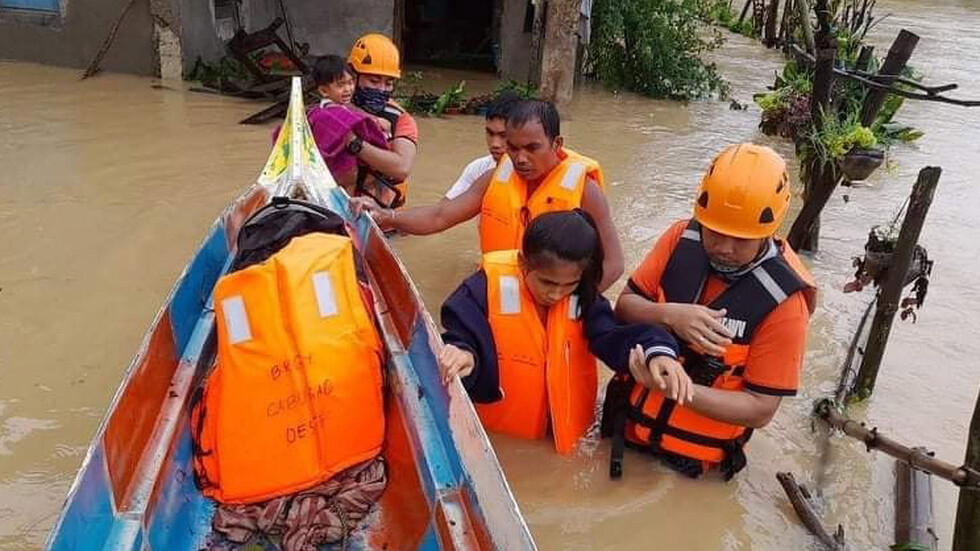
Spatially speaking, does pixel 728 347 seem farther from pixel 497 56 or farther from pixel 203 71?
pixel 497 56

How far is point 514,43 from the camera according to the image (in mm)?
10805

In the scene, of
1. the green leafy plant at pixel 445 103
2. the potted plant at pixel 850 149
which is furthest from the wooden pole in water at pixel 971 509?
the green leafy plant at pixel 445 103

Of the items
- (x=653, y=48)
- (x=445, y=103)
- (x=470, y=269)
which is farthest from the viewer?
(x=653, y=48)

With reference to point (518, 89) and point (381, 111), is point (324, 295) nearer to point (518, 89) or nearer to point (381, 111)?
point (381, 111)

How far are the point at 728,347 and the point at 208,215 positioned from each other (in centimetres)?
401

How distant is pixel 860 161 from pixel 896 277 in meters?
1.15

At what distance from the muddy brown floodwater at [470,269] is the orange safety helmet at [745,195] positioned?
3.29 ft

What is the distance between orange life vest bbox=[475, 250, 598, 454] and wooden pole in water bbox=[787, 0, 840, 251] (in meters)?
2.35

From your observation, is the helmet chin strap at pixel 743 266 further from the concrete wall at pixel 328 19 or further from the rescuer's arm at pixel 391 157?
the concrete wall at pixel 328 19

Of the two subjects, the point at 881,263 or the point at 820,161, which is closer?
the point at 881,263

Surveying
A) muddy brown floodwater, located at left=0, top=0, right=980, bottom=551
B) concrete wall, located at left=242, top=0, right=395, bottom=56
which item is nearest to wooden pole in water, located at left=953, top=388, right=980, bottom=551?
muddy brown floodwater, located at left=0, top=0, right=980, bottom=551

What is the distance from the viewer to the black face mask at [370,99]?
16.6ft

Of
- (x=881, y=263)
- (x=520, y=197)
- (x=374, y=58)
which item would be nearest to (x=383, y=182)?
(x=374, y=58)

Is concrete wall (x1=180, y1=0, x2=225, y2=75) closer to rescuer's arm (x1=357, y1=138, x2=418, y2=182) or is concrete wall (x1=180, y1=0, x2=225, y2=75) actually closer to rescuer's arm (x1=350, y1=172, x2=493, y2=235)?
rescuer's arm (x1=357, y1=138, x2=418, y2=182)
